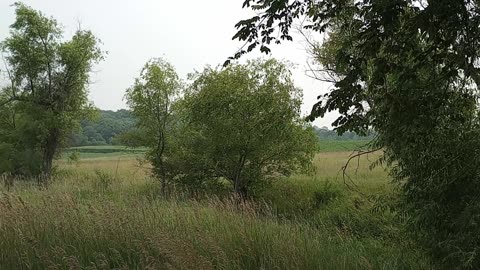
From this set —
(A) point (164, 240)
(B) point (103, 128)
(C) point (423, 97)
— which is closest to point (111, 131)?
(B) point (103, 128)

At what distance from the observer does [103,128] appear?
47469 millimetres

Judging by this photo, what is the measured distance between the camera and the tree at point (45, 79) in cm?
2403

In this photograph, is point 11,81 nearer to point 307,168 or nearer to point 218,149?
point 218,149

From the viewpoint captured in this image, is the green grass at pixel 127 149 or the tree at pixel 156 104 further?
the tree at pixel 156 104

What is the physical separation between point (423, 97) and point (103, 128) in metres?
45.9

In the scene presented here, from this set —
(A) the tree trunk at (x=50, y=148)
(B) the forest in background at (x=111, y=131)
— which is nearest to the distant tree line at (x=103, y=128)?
(B) the forest in background at (x=111, y=131)

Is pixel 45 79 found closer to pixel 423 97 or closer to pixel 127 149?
pixel 127 149

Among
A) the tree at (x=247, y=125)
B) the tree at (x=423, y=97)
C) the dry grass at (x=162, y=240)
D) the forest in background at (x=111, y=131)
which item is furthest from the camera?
the tree at (x=247, y=125)

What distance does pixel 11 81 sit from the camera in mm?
24766

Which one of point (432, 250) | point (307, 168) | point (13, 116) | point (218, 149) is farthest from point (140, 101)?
point (432, 250)

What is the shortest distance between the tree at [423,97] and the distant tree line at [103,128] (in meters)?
15.4

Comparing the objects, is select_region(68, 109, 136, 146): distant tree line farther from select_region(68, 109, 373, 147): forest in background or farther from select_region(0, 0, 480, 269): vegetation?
select_region(0, 0, 480, 269): vegetation

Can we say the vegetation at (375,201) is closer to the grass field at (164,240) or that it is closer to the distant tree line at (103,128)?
the grass field at (164,240)

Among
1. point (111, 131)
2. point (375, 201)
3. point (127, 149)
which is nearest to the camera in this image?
point (375, 201)
